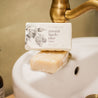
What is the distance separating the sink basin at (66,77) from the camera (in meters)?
0.30

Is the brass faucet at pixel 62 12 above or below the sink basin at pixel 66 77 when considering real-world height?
above

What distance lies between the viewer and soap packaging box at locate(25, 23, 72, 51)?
362 mm

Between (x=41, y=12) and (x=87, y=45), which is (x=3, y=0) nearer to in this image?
(x=41, y=12)

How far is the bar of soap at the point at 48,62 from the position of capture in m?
0.33

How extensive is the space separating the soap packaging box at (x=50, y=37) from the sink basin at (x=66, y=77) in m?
0.06

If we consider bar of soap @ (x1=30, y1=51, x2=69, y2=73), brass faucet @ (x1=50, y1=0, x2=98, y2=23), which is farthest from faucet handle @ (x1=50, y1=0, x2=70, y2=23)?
bar of soap @ (x1=30, y1=51, x2=69, y2=73)

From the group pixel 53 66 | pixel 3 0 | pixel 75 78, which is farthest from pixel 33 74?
pixel 3 0

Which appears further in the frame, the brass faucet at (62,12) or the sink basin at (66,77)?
the brass faucet at (62,12)

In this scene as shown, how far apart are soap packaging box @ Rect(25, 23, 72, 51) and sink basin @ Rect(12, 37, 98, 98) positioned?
2.4 inches

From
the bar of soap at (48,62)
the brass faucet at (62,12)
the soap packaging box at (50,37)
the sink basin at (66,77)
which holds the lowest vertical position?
the sink basin at (66,77)

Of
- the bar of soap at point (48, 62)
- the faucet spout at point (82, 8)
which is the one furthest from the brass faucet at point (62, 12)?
the bar of soap at point (48, 62)

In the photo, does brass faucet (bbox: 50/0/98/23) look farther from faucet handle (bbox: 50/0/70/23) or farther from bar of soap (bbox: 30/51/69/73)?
bar of soap (bbox: 30/51/69/73)

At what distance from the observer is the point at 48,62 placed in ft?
1.08

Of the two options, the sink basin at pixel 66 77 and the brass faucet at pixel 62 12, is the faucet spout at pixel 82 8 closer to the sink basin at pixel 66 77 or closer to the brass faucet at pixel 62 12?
the brass faucet at pixel 62 12
